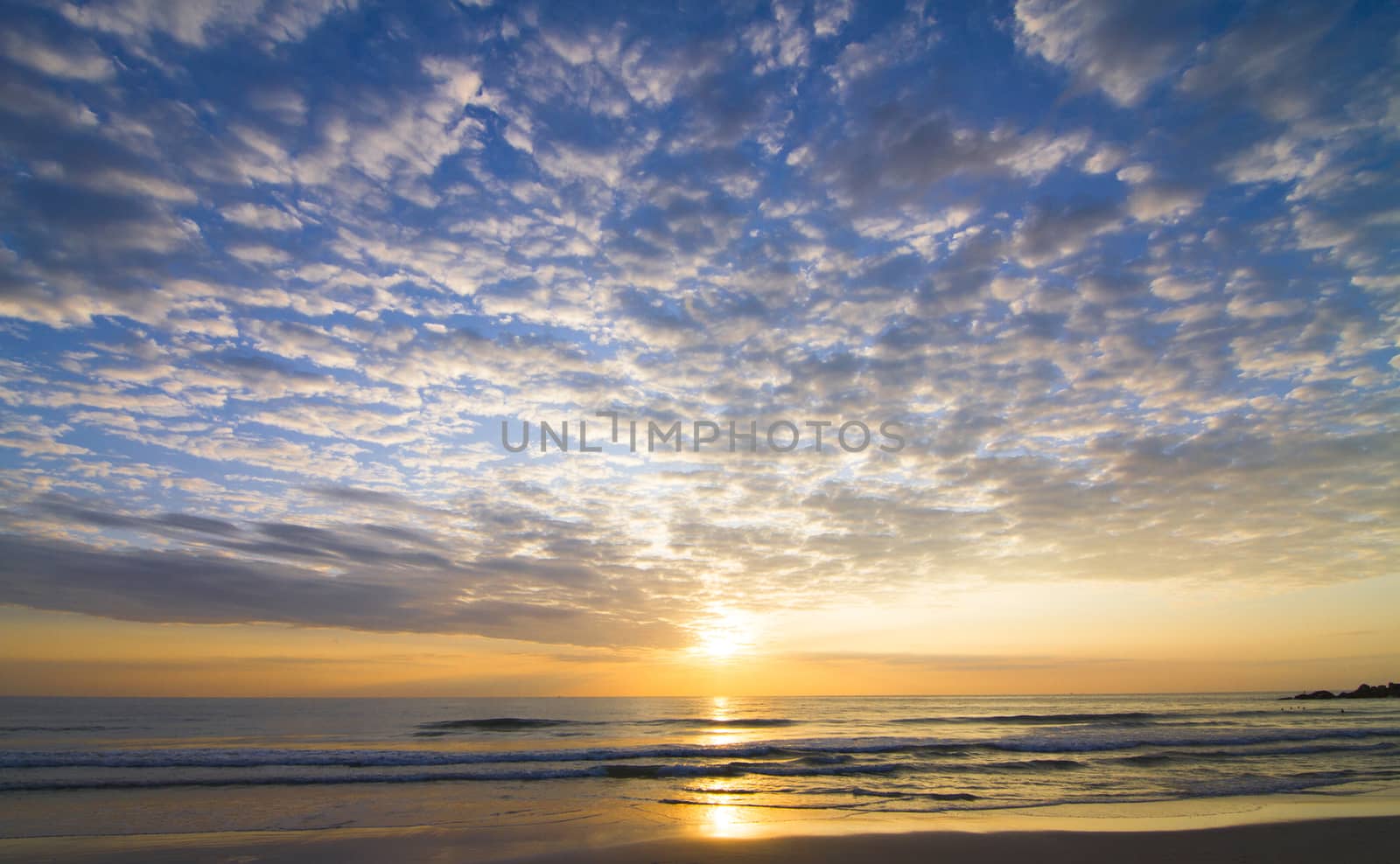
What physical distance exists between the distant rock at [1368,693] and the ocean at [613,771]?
173 ft

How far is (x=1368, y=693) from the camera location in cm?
7919

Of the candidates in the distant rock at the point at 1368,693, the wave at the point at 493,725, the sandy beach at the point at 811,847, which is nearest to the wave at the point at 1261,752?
the sandy beach at the point at 811,847

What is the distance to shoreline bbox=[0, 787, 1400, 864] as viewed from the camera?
1111 centimetres

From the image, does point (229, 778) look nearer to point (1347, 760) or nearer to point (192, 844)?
point (192, 844)

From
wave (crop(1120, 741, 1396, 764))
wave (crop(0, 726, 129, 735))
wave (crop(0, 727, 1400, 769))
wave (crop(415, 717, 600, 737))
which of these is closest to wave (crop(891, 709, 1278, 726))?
wave (crop(0, 727, 1400, 769))

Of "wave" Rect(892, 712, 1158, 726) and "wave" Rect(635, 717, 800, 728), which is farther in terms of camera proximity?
"wave" Rect(635, 717, 800, 728)

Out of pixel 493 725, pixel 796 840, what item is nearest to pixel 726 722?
pixel 493 725

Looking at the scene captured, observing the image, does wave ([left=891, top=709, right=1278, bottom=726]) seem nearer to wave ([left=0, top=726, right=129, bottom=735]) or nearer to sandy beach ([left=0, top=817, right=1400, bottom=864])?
sandy beach ([left=0, top=817, right=1400, bottom=864])

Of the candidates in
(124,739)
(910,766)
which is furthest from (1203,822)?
(124,739)

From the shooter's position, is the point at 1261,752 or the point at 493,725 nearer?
the point at 1261,752

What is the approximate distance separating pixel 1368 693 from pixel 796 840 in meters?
106

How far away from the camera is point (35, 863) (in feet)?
35.8

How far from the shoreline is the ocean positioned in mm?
1212

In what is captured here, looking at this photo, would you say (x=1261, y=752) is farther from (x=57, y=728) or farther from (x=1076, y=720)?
(x=57, y=728)
